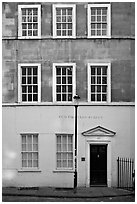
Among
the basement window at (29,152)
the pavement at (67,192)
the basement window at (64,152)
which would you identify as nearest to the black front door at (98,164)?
the pavement at (67,192)

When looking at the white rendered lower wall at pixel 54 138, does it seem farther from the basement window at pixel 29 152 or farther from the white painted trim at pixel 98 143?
the basement window at pixel 29 152

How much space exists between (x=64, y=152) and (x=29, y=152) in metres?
2.09

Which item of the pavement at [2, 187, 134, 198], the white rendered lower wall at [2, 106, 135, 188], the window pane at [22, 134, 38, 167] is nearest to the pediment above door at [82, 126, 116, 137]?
the white rendered lower wall at [2, 106, 135, 188]

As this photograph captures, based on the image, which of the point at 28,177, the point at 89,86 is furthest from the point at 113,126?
the point at 28,177

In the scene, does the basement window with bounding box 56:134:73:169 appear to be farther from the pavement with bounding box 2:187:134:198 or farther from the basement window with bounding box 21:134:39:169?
the pavement with bounding box 2:187:134:198

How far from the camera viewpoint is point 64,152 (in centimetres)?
2033

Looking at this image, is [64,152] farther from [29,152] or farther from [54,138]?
[29,152]

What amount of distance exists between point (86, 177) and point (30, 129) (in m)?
4.34

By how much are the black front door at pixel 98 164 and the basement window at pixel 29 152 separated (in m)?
3.29

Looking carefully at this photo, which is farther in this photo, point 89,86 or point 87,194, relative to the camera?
point 89,86

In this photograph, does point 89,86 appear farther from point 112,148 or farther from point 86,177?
point 86,177

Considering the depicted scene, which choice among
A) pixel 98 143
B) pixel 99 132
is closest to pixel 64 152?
pixel 98 143

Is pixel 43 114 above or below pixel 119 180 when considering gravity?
above

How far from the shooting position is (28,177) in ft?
66.4
